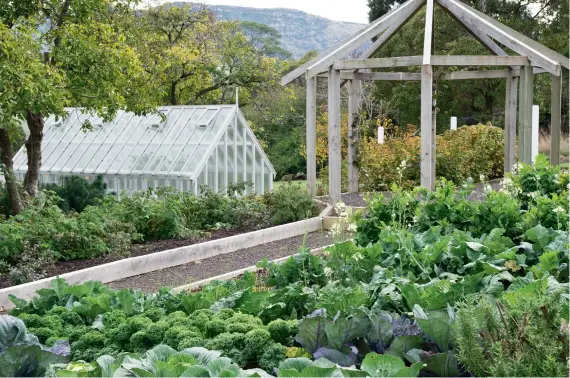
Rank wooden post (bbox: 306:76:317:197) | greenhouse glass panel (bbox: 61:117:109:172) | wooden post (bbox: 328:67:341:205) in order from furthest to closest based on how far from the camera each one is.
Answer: greenhouse glass panel (bbox: 61:117:109:172) < wooden post (bbox: 306:76:317:197) < wooden post (bbox: 328:67:341:205)

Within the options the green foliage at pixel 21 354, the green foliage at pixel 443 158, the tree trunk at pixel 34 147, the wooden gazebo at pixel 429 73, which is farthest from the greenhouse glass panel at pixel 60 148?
the green foliage at pixel 21 354

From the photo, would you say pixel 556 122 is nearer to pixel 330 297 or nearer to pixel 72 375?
pixel 330 297

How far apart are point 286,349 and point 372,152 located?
1103 cm

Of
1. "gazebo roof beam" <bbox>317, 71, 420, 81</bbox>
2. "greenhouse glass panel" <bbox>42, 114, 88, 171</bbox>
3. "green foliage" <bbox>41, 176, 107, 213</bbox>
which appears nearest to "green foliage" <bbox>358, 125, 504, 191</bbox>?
"gazebo roof beam" <bbox>317, 71, 420, 81</bbox>

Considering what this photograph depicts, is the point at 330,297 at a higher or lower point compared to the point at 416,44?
lower

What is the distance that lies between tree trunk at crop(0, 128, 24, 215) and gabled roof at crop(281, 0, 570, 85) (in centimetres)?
437

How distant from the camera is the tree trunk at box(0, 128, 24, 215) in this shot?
34.3 ft

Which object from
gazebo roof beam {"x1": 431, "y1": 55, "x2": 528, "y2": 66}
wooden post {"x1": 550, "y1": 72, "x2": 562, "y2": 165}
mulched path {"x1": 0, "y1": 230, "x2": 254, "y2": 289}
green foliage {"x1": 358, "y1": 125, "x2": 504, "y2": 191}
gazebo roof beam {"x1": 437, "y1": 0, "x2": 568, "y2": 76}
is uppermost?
gazebo roof beam {"x1": 437, "y1": 0, "x2": 568, "y2": 76}

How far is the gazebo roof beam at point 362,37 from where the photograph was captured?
1220 centimetres

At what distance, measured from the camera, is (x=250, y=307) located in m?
4.28

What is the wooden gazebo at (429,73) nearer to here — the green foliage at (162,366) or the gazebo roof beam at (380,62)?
the gazebo roof beam at (380,62)

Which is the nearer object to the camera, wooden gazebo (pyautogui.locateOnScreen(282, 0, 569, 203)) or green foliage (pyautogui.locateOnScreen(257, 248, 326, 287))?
green foliage (pyautogui.locateOnScreen(257, 248, 326, 287))

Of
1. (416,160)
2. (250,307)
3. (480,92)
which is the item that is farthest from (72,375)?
(480,92)

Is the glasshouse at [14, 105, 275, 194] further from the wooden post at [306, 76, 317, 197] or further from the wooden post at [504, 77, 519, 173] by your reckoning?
the wooden post at [504, 77, 519, 173]
